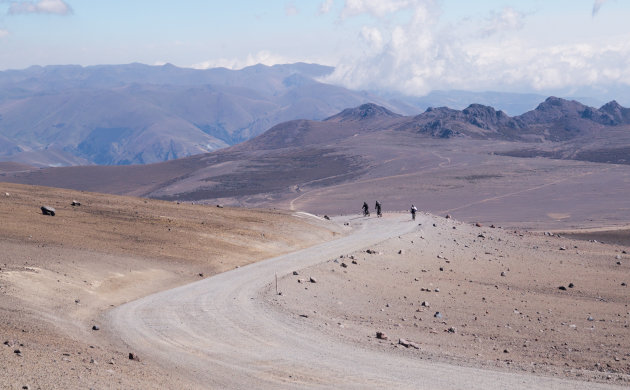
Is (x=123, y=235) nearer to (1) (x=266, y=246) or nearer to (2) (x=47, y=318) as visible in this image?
(1) (x=266, y=246)

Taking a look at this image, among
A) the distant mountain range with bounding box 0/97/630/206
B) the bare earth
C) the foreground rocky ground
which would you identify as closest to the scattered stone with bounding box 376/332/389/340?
the foreground rocky ground

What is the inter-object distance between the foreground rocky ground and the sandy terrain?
4.85m

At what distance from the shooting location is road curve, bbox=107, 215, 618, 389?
1248cm

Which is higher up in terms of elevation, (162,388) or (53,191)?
(53,191)

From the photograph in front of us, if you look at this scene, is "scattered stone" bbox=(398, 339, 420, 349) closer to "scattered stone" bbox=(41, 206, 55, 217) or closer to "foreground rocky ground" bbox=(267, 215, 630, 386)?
"foreground rocky ground" bbox=(267, 215, 630, 386)

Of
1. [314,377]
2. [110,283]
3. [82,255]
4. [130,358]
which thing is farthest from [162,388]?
[82,255]

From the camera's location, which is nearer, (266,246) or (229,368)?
(229,368)

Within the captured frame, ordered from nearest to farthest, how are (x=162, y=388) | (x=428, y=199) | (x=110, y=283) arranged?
(x=162, y=388) < (x=110, y=283) < (x=428, y=199)

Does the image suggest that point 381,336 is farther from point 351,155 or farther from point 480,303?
point 351,155

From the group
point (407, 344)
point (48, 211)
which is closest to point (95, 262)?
point (48, 211)

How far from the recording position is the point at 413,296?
2109cm

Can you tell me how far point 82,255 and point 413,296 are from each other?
38.6 feet

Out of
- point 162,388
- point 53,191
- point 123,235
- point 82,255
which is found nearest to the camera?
point 162,388

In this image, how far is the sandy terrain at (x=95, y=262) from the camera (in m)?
11.6
